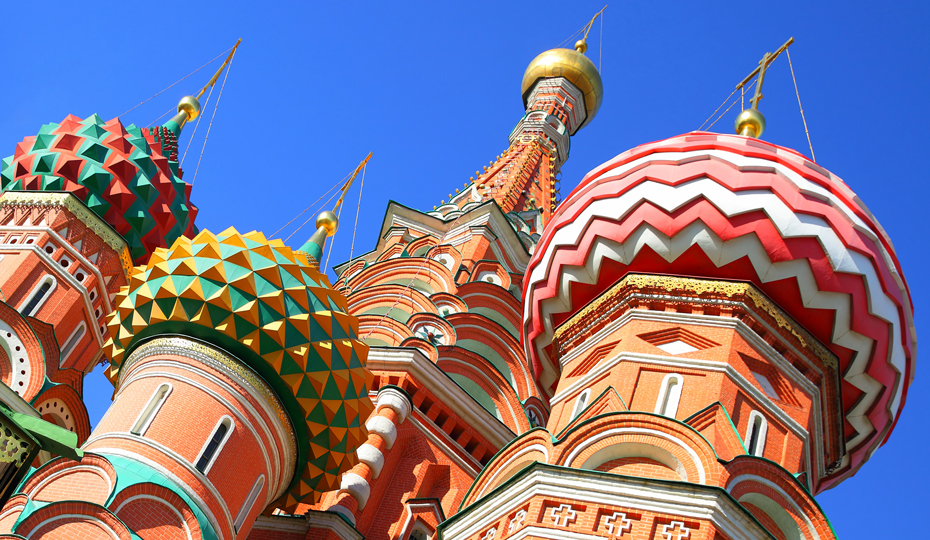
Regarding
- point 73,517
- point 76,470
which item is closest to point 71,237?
point 76,470

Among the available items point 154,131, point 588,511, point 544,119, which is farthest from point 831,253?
point 544,119

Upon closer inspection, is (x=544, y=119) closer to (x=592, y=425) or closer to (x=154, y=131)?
(x=154, y=131)

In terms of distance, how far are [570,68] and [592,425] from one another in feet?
74.0

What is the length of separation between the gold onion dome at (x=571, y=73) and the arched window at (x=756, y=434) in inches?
861

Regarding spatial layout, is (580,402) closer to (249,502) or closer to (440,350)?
(249,502)

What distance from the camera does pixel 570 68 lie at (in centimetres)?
3228

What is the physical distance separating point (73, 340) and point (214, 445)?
18.1 feet

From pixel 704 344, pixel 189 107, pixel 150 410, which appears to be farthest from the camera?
pixel 189 107

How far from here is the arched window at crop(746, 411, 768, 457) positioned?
1123 cm

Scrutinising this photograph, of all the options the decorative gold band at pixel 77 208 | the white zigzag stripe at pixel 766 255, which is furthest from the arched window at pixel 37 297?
the white zigzag stripe at pixel 766 255

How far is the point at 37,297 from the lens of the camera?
1686 centimetres

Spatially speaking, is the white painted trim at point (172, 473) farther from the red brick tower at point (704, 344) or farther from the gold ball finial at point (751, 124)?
the gold ball finial at point (751, 124)

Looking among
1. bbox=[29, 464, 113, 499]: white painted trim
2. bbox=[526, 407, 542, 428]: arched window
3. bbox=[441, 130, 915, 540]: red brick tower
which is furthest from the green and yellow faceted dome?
bbox=[526, 407, 542, 428]: arched window

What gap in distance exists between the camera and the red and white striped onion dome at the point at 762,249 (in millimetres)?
12266
